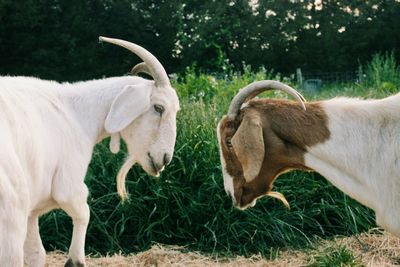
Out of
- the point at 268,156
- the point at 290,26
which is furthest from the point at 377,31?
the point at 268,156

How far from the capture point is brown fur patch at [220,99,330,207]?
367cm

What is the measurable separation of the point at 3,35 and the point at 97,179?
70.7 feet

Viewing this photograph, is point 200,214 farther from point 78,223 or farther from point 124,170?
point 78,223

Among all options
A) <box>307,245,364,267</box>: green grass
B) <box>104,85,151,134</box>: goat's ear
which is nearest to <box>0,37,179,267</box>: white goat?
<box>104,85,151,134</box>: goat's ear

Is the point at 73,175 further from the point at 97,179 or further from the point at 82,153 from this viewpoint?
the point at 97,179

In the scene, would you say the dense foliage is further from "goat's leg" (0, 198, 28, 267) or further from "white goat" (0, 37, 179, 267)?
"goat's leg" (0, 198, 28, 267)

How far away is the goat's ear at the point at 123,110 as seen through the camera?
13.1ft

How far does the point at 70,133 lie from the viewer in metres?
3.90

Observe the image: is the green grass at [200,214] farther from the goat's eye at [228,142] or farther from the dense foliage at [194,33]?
the dense foliage at [194,33]

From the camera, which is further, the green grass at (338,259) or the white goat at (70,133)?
A: the green grass at (338,259)

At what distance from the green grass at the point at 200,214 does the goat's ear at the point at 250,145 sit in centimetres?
196

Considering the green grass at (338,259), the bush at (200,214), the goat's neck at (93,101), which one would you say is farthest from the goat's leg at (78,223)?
the green grass at (338,259)

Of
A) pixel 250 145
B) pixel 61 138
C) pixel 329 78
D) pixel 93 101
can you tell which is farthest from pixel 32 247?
pixel 329 78

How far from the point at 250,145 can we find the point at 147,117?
2.59ft
